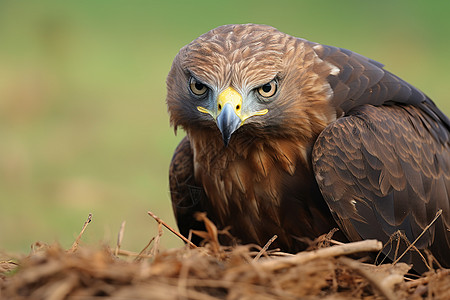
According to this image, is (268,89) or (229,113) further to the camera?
(268,89)

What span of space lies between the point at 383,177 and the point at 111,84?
47.3ft

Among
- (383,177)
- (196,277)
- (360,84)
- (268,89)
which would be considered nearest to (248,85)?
(268,89)

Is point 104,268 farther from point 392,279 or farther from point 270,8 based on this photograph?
point 270,8

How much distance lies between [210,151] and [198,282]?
2.18 meters

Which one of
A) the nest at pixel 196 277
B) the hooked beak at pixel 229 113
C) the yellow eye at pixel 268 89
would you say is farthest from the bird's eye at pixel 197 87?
the nest at pixel 196 277

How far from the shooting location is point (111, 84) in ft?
60.5

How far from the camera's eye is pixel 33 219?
11.5 metres

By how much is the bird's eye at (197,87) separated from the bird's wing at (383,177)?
82cm

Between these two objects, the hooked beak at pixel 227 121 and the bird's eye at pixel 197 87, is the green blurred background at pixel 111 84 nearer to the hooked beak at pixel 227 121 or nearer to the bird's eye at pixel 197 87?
the bird's eye at pixel 197 87

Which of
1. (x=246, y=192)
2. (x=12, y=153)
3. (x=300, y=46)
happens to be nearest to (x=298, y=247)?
(x=246, y=192)

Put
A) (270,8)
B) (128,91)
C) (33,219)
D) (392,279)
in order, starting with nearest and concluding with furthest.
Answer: (392,279)
(33,219)
(128,91)
(270,8)

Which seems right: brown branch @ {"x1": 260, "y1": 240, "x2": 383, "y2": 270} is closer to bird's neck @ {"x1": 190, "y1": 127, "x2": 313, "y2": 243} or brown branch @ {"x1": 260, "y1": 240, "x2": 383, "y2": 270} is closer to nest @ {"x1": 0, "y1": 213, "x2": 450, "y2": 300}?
nest @ {"x1": 0, "y1": 213, "x2": 450, "y2": 300}

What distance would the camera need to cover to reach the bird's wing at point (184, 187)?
5570 millimetres

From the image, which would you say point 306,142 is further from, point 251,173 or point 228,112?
point 228,112
